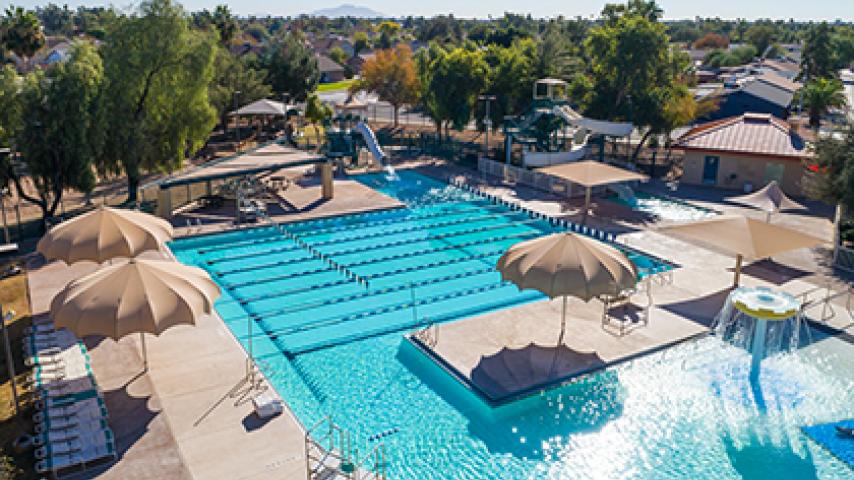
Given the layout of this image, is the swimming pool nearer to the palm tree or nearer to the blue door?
the blue door

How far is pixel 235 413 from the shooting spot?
14820 millimetres

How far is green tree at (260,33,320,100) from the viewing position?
54.6 metres

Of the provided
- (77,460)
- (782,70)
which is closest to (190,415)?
(77,460)

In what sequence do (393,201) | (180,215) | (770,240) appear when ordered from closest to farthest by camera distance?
(770,240) < (180,215) < (393,201)

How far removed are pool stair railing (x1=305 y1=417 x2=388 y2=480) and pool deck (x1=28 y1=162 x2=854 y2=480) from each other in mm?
351

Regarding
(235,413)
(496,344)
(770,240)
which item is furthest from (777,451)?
(235,413)

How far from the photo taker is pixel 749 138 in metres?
35.7

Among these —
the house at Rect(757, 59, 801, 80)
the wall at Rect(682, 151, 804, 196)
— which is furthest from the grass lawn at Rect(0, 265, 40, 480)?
the house at Rect(757, 59, 801, 80)

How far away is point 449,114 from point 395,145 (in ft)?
18.8

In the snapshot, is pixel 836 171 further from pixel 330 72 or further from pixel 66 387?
pixel 330 72

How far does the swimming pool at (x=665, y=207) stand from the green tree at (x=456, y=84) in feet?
40.2

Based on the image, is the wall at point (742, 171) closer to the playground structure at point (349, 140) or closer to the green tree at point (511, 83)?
the green tree at point (511, 83)

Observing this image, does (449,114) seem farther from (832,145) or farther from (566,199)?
(832,145)

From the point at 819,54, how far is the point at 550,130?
5375 centimetres
